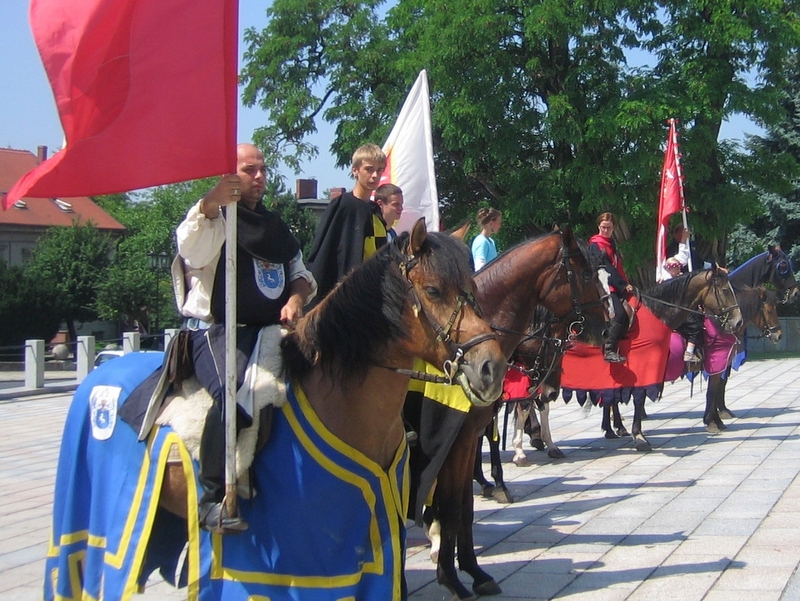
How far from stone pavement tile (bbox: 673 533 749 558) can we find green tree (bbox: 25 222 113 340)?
109 ft

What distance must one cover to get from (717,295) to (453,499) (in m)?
7.21

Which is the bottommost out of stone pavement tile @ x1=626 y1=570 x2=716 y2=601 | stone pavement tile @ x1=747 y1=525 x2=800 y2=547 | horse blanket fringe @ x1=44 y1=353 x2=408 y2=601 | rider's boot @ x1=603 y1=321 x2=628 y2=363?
stone pavement tile @ x1=626 y1=570 x2=716 y2=601

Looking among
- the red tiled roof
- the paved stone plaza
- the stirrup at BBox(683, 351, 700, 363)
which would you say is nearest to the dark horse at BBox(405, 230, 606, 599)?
the paved stone plaza

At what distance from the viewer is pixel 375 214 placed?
5570 millimetres

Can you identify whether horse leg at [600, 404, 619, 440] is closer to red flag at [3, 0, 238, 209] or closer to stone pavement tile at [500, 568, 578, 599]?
stone pavement tile at [500, 568, 578, 599]

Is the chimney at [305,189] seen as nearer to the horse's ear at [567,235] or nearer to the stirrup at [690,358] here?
the stirrup at [690,358]

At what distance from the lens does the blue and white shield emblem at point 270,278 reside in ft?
13.5

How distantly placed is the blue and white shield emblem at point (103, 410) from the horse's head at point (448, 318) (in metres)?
1.57

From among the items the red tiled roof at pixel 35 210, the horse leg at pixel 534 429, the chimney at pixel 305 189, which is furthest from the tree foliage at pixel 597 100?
the red tiled roof at pixel 35 210

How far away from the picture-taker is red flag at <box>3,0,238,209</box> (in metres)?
3.54

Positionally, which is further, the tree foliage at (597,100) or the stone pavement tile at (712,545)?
the tree foliage at (597,100)

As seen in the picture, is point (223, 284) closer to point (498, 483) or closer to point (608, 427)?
point (498, 483)

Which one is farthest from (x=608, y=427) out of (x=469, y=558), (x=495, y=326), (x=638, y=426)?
(x=469, y=558)

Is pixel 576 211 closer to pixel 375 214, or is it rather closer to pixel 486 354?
pixel 375 214
